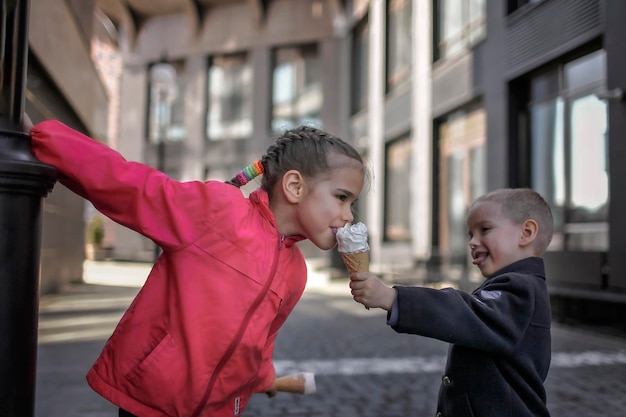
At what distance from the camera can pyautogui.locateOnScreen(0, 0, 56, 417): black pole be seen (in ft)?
5.69

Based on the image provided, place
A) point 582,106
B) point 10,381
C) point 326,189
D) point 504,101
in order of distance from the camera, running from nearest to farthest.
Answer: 1. point 10,381
2. point 326,189
3. point 582,106
4. point 504,101

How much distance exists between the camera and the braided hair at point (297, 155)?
1977mm

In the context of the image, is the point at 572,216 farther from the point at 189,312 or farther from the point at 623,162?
the point at 189,312

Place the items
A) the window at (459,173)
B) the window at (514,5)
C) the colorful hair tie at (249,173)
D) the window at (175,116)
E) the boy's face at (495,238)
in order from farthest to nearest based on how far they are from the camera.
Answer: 1. the window at (175,116)
2. the window at (459,173)
3. the window at (514,5)
4. the boy's face at (495,238)
5. the colorful hair tie at (249,173)

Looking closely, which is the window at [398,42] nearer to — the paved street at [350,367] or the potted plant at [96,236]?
the paved street at [350,367]

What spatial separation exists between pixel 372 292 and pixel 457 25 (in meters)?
13.8

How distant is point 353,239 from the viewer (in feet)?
6.05

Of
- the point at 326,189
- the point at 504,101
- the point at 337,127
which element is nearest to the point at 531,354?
the point at 326,189

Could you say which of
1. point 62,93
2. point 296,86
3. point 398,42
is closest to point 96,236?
point 296,86

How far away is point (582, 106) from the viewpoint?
9.89 meters

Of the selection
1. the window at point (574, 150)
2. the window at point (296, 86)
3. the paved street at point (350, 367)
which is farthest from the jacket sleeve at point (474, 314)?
the window at point (296, 86)

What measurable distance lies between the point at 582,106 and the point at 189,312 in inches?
369

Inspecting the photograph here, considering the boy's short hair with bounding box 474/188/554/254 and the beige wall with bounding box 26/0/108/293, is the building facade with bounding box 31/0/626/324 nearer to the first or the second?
the boy's short hair with bounding box 474/188/554/254

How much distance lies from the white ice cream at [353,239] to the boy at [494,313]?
0.25 ft
